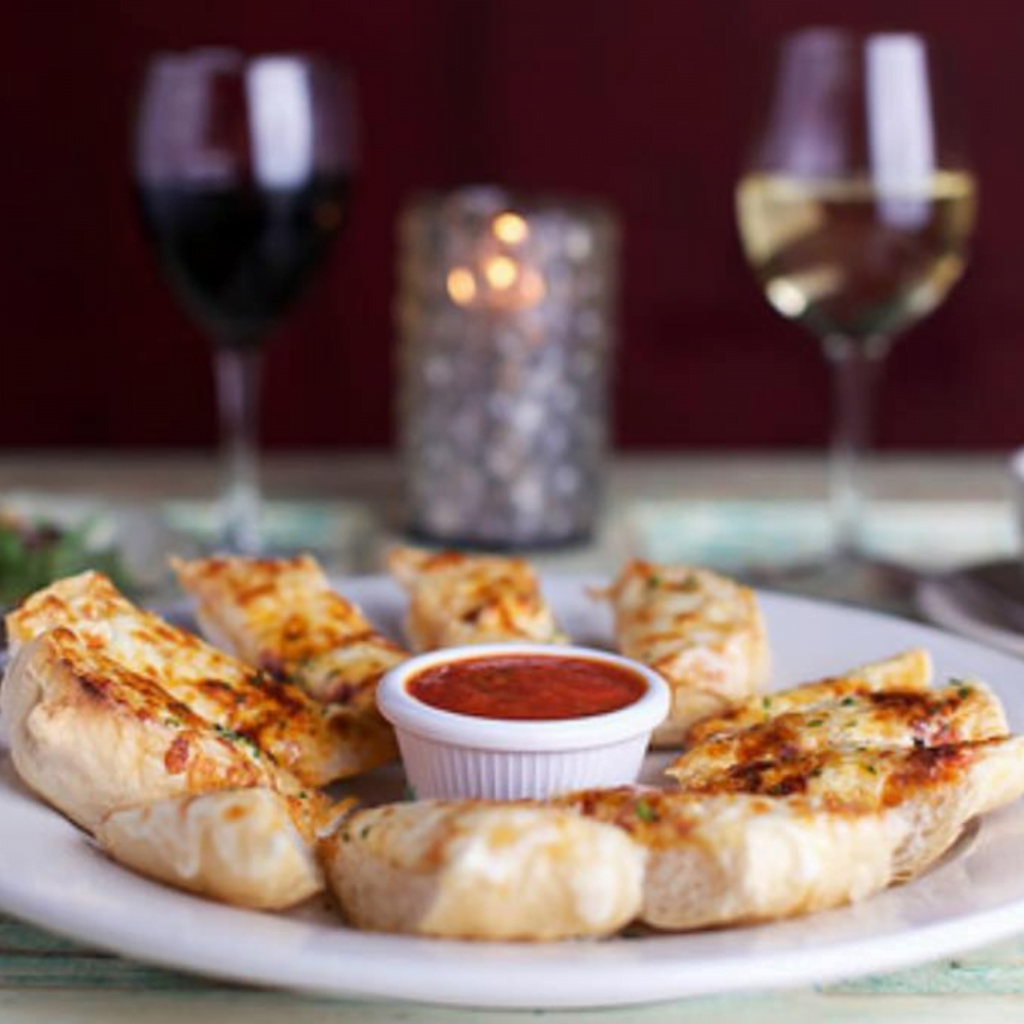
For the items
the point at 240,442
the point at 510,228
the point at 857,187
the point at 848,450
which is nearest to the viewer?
the point at 857,187

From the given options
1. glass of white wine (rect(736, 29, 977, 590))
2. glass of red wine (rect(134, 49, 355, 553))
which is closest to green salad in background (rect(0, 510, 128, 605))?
glass of red wine (rect(134, 49, 355, 553))

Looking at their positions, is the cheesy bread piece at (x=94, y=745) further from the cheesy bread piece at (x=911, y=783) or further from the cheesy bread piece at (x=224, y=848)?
the cheesy bread piece at (x=911, y=783)

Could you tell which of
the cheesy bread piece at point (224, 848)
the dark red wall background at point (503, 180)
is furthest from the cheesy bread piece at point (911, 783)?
the dark red wall background at point (503, 180)

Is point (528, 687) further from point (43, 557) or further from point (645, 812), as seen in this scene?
point (43, 557)

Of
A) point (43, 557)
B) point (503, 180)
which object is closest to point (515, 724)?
point (43, 557)

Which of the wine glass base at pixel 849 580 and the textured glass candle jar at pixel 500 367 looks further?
the textured glass candle jar at pixel 500 367
